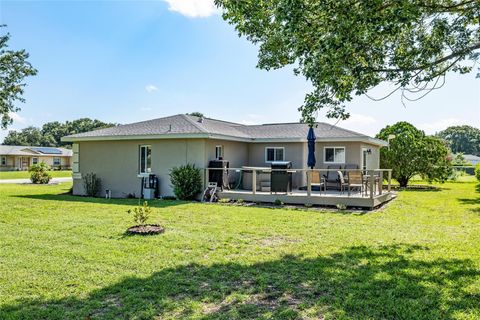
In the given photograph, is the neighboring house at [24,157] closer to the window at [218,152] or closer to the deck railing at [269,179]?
the window at [218,152]

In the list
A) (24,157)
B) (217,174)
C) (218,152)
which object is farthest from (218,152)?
(24,157)

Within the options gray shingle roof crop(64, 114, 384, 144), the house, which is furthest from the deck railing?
gray shingle roof crop(64, 114, 384, 144)

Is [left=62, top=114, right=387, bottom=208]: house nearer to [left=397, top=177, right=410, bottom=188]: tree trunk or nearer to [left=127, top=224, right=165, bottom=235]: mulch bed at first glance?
[left=397, top=177, right=410, bottom=188]: tree trunk

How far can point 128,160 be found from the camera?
1627cm

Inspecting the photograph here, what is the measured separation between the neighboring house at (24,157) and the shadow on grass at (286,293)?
2002 inches

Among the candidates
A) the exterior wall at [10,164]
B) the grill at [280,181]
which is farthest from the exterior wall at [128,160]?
the exterior wall at [10,164]

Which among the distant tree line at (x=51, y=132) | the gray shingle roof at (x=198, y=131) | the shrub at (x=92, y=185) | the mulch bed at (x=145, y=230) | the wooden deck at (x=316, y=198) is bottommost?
the mulch bed at (x=145, y=230)

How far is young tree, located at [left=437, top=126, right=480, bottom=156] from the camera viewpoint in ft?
281

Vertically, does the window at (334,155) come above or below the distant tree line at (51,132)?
below

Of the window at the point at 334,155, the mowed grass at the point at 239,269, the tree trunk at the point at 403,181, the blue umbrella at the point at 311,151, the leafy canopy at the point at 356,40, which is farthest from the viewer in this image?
the tree trunk at the point at 403,181

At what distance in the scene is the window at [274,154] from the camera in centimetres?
1748

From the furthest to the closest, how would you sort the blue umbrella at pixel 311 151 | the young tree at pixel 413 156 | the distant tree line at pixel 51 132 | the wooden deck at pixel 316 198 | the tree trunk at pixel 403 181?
the distant tree line at pixel 51 132 → the tree trunk at pixel 403 181 → the young tree at pixel 413 156 → the blue umbrella at pixel 311 151 → the wooden deck at pixel 316 198

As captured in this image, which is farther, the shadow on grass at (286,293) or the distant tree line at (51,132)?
the distant tree line at (51,132)

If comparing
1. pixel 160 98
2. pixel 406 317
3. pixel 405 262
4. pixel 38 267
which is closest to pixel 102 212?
pixel 38 267
